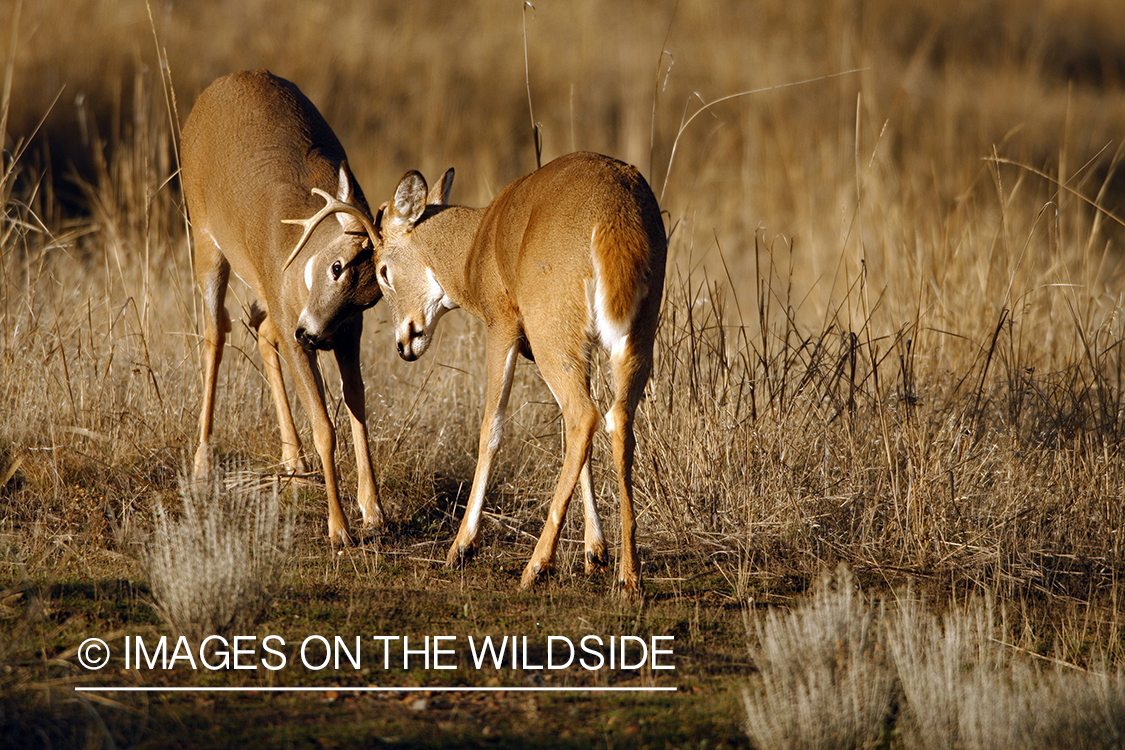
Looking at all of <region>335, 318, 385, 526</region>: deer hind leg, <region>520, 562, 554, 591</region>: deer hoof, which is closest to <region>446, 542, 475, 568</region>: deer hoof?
<region>520, 562, 554, 591</region>: deer hoof

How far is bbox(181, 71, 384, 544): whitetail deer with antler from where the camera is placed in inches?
225

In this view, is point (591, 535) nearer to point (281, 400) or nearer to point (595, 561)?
point (595, 561)

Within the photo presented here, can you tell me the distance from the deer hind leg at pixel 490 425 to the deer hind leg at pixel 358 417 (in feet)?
2.55

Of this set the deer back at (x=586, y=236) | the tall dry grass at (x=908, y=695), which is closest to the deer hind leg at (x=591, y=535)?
the deer back at (x=586, y=236)

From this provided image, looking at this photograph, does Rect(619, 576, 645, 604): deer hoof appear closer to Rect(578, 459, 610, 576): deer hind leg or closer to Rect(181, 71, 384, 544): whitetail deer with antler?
Rect(578, 459, 610, 576): deer hind leg

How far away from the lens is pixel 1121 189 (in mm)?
20141

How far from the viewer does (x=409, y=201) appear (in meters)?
5.60

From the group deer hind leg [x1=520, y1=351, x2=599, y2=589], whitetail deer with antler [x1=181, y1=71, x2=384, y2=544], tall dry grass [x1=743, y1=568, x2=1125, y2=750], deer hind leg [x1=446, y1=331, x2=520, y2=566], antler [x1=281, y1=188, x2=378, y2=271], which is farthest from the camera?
whitetail deer with antler [x1=181, y1=71, x2=384, y2=544]

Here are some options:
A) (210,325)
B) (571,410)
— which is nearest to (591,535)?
(571,410)

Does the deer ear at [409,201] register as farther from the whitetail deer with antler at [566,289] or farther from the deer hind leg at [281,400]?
the deer hind leg at [281,400]

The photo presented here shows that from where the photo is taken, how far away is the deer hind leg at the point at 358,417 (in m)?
6.00

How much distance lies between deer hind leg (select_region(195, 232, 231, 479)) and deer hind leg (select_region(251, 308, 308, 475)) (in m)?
0.24

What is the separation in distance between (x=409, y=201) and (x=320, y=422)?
128cm

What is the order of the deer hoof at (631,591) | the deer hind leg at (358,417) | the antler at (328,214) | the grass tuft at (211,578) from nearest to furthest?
the grass tuft at (211,578) < the deer hoof at (631,591) < the antler at (328,214) < the deer hind leg at (358,417)
